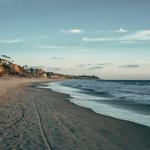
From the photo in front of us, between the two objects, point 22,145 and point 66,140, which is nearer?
point 22,145

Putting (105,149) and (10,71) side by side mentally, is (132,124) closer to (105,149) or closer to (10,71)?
(105,149)

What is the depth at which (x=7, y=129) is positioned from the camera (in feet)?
44.8

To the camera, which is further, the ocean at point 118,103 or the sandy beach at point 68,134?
the ocean at point 118,103

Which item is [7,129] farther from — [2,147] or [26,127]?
[2,147]

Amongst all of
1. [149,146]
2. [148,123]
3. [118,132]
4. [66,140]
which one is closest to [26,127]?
[66,140]

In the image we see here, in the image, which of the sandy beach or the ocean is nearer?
the sandy beach

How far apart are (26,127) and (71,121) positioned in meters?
3.36

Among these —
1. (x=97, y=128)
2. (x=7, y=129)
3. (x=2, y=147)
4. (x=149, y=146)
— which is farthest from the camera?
(x=97, y=128)

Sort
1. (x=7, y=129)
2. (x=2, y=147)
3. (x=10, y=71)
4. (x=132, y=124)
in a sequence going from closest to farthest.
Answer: (x=2, y=147) < (x=7, y=129) < (x=132, y=124) < (x=10, y=71)

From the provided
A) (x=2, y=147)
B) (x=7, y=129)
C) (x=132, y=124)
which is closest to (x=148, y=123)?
(x=132, y=124)

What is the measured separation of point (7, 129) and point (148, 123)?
829cm

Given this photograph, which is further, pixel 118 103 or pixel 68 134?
pixel 118 103

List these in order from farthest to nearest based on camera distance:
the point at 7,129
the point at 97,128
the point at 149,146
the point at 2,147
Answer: the point at 97,128, the point at 7,129, the point at 149,146, the point at 2,147

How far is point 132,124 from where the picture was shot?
16.7 meters
